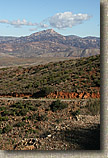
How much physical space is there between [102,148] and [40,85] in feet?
82.1

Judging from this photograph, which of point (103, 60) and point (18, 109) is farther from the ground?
point (103, 60)

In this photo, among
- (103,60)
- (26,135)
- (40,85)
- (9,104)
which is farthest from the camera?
(40,85)

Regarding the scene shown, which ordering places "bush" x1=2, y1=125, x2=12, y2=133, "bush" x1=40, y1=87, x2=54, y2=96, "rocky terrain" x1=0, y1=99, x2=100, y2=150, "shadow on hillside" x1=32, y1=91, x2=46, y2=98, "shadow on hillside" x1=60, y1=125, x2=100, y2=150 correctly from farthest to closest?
"shadow on hillside" x1=32, y1=91, x2=46, y2=98, "bush" x1=40, y1=87, x2=54, y2=96, "bush" x1=2, y1=125, x2=12, y2=133, "rocky terrain" x1=0, y1=99, x2=100, y2=150, "shadow on hillside" x1=60, y1=125, x2=100, y2=150

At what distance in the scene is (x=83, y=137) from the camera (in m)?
11.9

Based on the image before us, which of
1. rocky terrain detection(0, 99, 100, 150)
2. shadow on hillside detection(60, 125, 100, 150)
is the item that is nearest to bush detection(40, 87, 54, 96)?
rocky terrain detection(0, 99, 100, 150)

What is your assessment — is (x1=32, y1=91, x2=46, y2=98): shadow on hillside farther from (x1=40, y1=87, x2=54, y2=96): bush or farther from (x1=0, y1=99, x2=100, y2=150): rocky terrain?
(x1=0, y1=99, x2=100, y2=150): rocky terrain

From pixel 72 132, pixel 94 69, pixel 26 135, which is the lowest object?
pixel 26 135

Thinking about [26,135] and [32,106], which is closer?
[26,135]

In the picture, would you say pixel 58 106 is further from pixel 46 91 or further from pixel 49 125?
pixel 46 91

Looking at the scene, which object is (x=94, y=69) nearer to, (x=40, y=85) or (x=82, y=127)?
(x=40, y=85)

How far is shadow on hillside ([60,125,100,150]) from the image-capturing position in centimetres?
1077

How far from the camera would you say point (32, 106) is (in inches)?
954

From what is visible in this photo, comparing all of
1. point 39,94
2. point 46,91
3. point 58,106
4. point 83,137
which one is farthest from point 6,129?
point 39,94

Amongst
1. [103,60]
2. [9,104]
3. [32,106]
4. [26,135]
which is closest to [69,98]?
[32,106]
